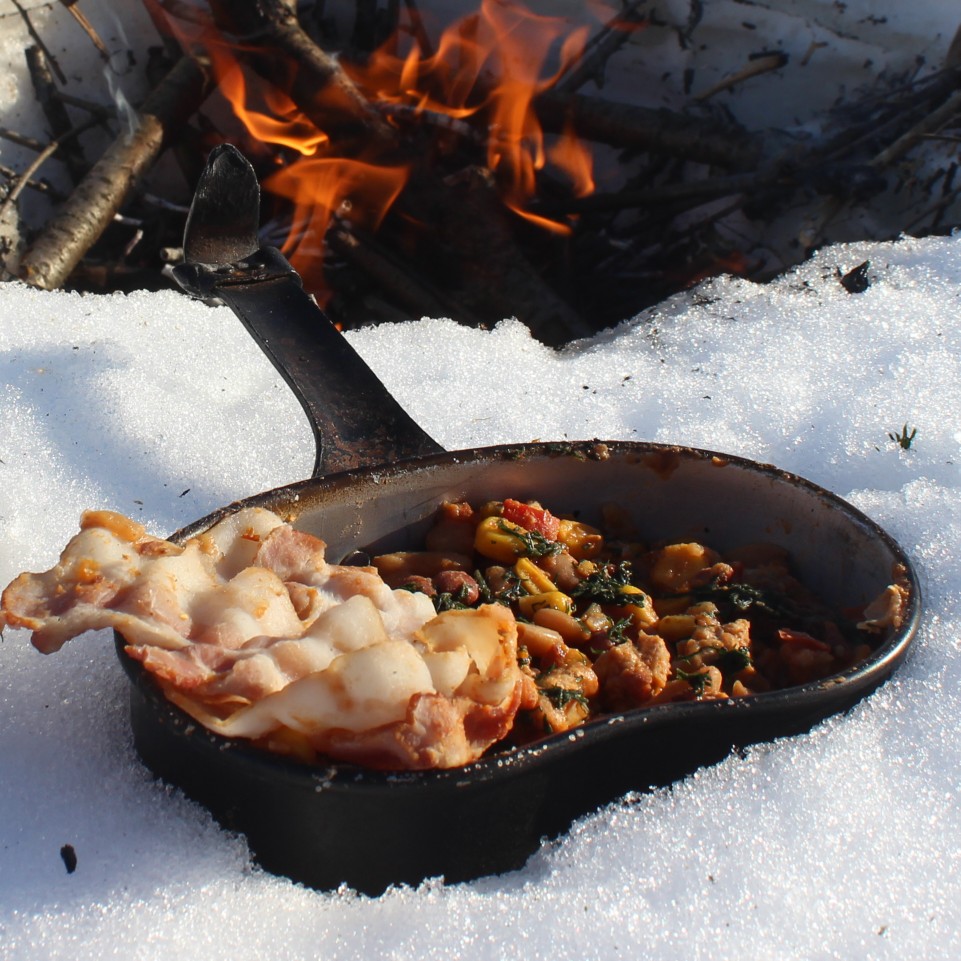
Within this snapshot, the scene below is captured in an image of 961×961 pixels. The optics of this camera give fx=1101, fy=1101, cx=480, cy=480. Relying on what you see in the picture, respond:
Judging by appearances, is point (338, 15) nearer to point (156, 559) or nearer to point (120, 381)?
point (120, 381)

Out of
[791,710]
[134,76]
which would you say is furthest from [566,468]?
[134,76]

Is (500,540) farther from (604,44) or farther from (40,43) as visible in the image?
(40,43)

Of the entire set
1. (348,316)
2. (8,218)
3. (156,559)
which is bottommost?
(348,316)

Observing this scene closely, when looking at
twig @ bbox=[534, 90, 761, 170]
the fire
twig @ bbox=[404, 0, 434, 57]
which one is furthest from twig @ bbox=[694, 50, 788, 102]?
twig @ bbox=[404, 0, 434, 57]

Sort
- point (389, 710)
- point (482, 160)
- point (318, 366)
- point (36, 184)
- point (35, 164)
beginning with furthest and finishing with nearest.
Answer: point (482, 160), point (36, 184), point (35, 164), point (318, 366), point (389, 710)

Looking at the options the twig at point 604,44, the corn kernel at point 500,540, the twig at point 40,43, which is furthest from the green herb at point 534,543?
the twig at point 40,43

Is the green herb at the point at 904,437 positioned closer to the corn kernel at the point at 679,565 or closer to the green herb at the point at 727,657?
the corn kernel at the point at 679,565

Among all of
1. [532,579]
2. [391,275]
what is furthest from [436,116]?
[532,579]
